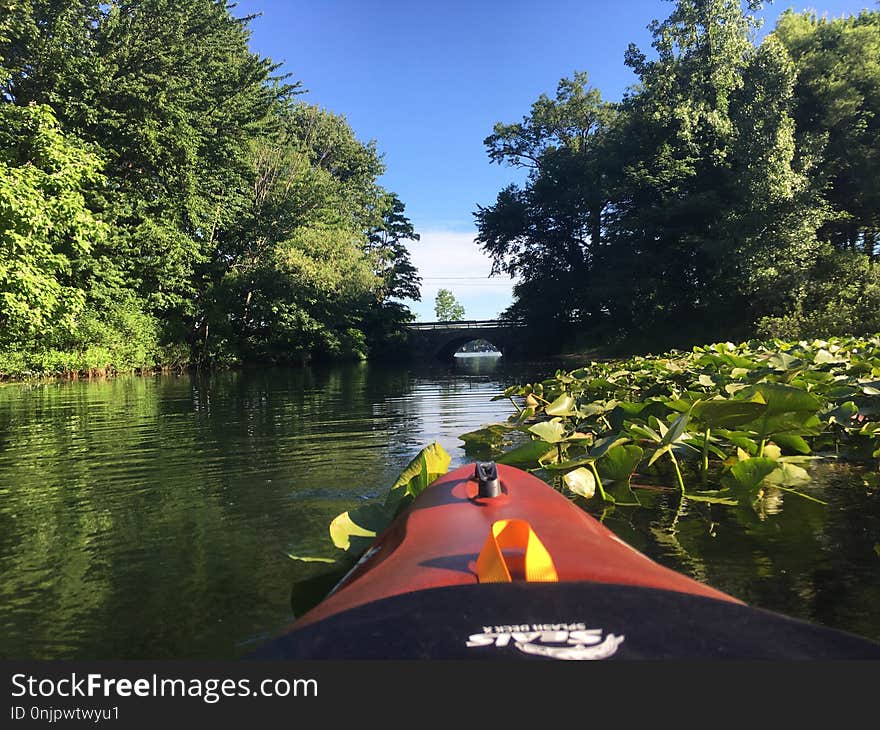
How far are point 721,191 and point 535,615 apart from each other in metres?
30.8

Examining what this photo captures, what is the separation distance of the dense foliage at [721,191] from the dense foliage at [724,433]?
1545cm

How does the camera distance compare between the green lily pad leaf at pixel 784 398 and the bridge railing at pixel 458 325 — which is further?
the bridge railing at pixel 458 325

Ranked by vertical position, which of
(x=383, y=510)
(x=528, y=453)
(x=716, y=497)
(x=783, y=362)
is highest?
(x=783, y=362)

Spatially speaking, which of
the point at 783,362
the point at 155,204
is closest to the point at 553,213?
the point at 155,204

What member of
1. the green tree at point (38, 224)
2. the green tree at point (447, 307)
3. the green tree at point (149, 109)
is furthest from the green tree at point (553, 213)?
the green tree at point (447, 307)

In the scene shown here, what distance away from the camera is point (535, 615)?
3.83 feet

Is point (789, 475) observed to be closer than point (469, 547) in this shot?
No

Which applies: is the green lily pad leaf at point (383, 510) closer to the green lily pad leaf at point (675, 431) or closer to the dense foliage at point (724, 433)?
the dense foliage at point (724, 433)

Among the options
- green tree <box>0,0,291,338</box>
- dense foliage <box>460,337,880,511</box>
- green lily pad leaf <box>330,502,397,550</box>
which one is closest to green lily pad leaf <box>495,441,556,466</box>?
dense foliage <box>460,337,880,511</box>

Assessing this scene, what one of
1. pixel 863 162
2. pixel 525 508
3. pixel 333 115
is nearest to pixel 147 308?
pixel 333 115

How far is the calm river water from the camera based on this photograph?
2307 millimetres

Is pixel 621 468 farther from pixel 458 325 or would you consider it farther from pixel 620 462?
pixel 458 325

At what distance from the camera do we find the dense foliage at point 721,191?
72.3 feet

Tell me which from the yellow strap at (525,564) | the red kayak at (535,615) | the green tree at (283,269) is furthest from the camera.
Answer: the green tree at (283,269)
